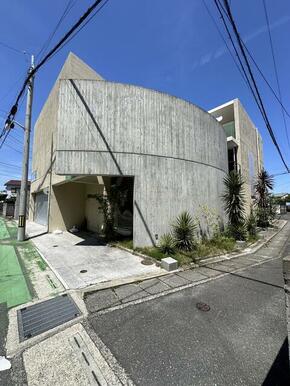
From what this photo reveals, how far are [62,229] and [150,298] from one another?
9.60 m

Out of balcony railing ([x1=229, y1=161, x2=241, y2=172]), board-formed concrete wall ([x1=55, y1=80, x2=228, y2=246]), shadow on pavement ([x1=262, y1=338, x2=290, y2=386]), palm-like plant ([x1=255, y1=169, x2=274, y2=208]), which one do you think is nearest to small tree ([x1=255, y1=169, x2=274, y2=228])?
palm-like plant ([x1=255, y1=169, x2=274, y2=208])

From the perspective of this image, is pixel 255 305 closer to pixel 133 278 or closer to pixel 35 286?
pixel 133 278

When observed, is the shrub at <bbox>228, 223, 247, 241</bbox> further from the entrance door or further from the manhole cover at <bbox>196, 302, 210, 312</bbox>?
the entrance door

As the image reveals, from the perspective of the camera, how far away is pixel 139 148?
8.16 m

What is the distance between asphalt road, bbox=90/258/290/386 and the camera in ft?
7.44

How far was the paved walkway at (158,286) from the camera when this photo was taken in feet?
12.9

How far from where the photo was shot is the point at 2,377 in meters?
2.21

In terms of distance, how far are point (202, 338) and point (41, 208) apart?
52.1 feet

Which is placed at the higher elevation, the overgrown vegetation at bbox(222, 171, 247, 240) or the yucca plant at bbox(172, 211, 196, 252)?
the overgrown vegetation at bbox(222, 171, 247, 240)

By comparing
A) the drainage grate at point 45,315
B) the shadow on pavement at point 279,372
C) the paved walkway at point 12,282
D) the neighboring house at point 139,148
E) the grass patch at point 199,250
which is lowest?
the shadow on pavement at point 279,372

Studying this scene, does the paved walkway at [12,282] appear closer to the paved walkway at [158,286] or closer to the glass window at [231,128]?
the paved walkway at [158,286]

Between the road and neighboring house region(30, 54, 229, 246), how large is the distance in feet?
13.6

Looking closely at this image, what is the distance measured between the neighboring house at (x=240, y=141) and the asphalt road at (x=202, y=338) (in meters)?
13.6

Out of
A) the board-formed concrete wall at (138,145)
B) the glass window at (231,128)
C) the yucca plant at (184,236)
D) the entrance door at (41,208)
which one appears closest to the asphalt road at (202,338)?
the yucca plant at (184,236)
